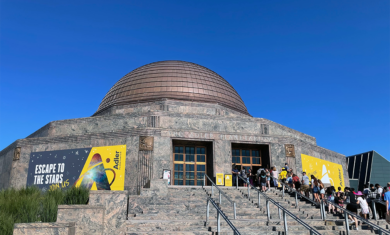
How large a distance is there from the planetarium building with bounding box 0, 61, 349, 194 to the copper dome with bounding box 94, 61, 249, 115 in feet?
6.38

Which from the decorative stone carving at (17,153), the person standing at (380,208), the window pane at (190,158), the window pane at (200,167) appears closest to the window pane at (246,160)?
the window pane at (200,167)

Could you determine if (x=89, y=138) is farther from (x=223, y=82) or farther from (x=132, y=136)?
(x=223, y=82)

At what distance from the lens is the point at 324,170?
15.7 meters

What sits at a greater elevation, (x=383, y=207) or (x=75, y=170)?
(x=75, y=170)

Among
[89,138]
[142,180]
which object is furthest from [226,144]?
[89,138]

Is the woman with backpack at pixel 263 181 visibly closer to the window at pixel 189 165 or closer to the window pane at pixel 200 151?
the window at pixel 189 165

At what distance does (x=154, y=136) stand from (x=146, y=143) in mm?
458

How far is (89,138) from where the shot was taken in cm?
1330

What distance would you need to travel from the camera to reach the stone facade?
12602 millimetres

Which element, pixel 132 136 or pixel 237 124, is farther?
pixel 237 124

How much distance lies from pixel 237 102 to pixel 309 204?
12.0 m

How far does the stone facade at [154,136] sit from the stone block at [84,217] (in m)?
6.88

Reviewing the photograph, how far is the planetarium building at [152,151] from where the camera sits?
12516 millimetres

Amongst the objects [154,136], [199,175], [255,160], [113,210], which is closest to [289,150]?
[255,160]
